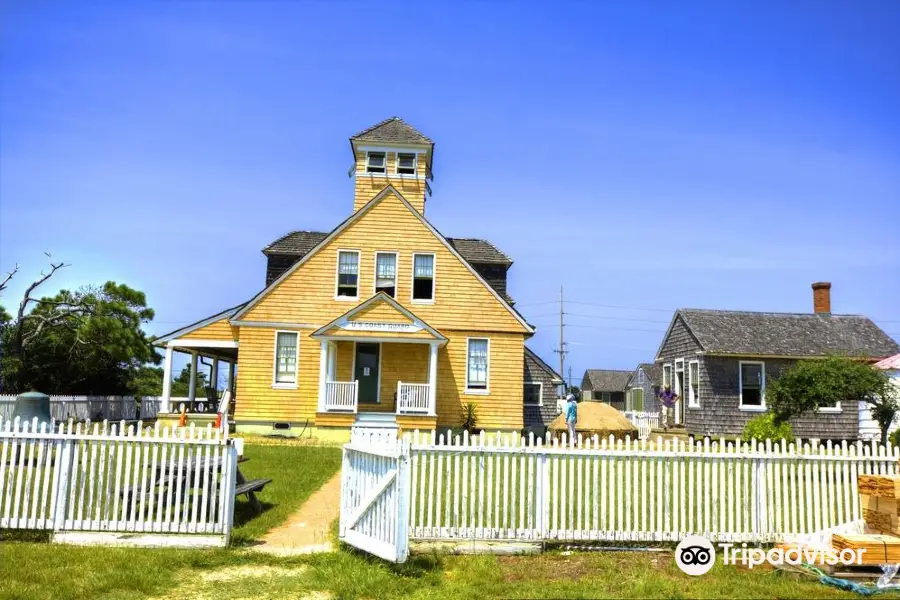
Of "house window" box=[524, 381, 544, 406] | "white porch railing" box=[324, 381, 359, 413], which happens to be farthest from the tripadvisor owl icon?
"house window" box=[524, 381, 544, 406]

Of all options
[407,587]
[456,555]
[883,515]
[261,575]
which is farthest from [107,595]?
[883,515]

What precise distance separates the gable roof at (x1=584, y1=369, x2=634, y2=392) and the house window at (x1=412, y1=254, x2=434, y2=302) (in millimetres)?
46157

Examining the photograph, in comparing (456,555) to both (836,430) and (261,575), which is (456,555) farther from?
(836,430)

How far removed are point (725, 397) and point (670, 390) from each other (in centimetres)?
338

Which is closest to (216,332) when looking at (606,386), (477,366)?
(477,366)

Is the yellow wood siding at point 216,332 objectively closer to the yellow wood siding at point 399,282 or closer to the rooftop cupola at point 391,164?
the yellow wood siding at point 399,282

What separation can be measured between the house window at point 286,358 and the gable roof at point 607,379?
4831cm

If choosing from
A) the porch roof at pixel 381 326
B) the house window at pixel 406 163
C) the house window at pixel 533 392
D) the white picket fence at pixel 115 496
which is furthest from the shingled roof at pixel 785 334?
the white picket fence at pixel 115 496

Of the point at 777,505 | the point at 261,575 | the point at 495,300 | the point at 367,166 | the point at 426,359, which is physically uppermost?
the point at 367,166

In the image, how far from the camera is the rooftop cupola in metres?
27.5

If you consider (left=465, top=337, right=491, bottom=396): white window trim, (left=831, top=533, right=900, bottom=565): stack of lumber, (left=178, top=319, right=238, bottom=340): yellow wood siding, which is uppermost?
(left=178, top=319, right=238, bottom=340): yellow wood siding

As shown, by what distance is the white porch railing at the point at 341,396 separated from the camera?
22.8m

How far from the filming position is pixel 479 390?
2441 cm

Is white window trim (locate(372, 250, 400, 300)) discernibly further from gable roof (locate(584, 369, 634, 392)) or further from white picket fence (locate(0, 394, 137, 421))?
gable roof (locate(584, 369, 634, 392))
